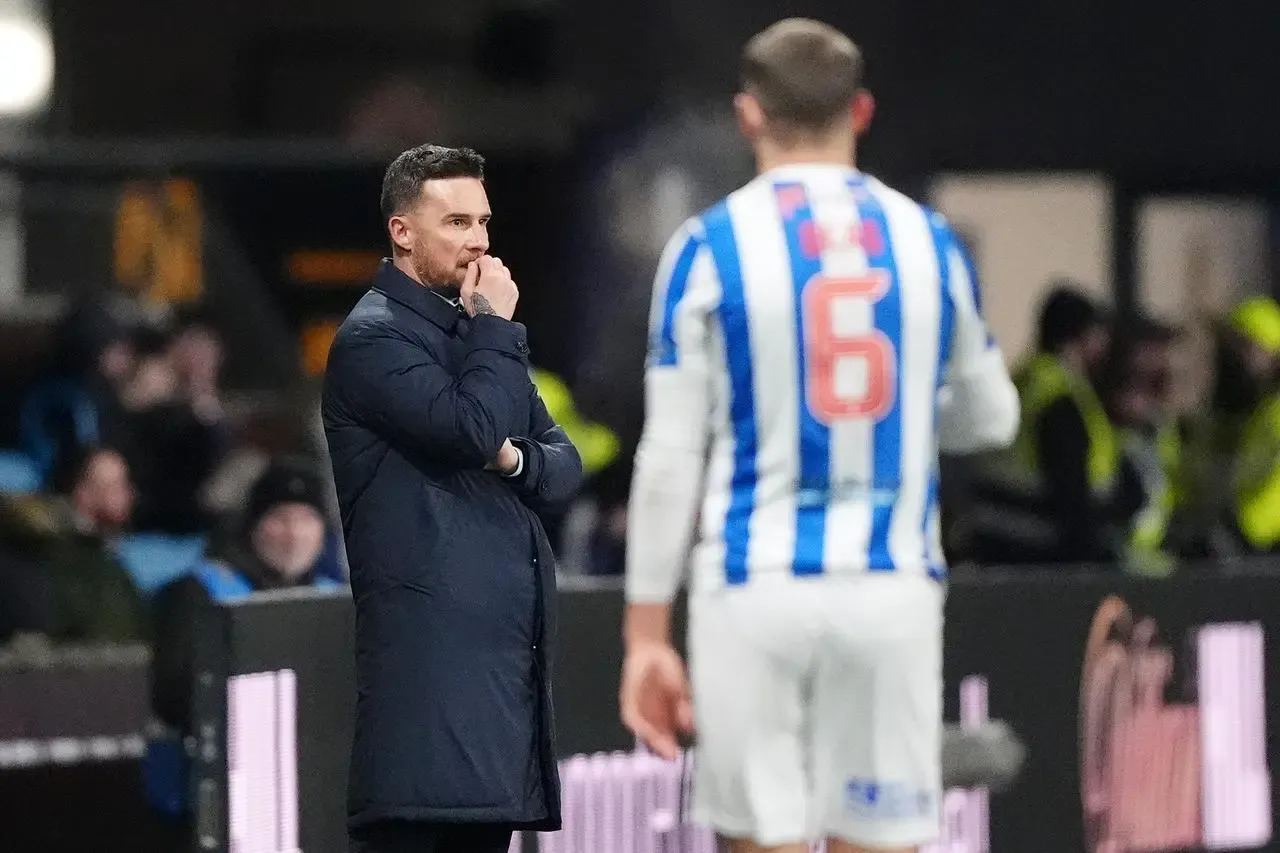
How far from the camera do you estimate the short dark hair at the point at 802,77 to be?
13.0 ft

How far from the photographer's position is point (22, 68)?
1363 cm

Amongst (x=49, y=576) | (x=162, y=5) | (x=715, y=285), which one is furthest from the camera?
(x=162, y=5)

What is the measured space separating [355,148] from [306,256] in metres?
0.67

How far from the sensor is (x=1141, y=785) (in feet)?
21.7

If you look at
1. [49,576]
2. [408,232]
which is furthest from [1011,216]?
[408,232]

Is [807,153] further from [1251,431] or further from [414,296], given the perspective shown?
[1251,431]

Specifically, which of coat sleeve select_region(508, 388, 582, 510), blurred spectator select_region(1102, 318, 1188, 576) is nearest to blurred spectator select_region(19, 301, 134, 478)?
blurred spectator select_region(1102, 318, 1188, 576)

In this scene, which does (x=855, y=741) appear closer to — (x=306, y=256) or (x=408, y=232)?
(x=408, y=232)

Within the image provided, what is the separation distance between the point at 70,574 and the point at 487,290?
4000 millimetres

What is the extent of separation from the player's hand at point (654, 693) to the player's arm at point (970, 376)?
0.63 m

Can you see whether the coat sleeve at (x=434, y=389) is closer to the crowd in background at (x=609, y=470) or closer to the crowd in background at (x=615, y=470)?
the crowd in background at (x=609, y=470)

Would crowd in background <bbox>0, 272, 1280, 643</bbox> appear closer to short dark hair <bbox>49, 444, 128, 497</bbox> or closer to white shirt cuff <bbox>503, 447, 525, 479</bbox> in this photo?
short dark hair <bbox>49, 444, 128, 497</bbox>

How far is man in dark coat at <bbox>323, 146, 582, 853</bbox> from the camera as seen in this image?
4152 mm

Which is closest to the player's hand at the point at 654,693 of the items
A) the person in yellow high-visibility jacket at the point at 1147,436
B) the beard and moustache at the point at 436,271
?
the beard and moustache at the point at 436,271
